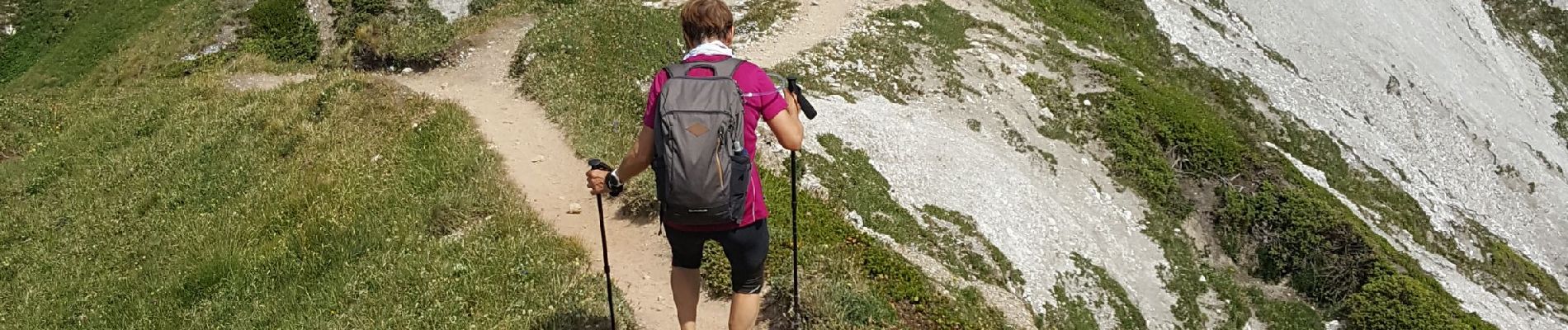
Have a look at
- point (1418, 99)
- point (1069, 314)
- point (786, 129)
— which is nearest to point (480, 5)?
point (1069, 314)

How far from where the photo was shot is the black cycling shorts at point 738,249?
7.05 meters

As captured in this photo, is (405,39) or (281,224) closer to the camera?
(281,224)

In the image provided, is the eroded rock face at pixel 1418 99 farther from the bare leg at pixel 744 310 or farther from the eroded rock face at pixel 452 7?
the eroded rock face at pixel 452 7

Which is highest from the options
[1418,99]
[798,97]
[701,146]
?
[701,146]

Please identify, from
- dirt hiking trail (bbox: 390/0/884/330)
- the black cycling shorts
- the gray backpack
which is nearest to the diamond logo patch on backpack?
the gray backpack

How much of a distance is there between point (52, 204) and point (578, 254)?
33.8 feet

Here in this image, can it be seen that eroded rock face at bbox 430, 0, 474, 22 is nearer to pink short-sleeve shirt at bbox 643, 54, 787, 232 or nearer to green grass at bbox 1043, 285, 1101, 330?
green grass at bbox 1043, 285, 1101, 330

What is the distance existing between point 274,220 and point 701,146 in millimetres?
9299

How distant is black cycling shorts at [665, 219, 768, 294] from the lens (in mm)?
7055

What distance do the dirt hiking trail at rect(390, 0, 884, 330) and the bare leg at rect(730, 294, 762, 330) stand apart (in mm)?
2541

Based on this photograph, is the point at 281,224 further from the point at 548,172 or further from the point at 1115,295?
the point at 1115,295

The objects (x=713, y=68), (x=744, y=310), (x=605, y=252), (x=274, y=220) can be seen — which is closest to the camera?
(x=713, y=68)

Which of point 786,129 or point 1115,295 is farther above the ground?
point 786,129

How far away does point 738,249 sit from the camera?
23.4 feet
